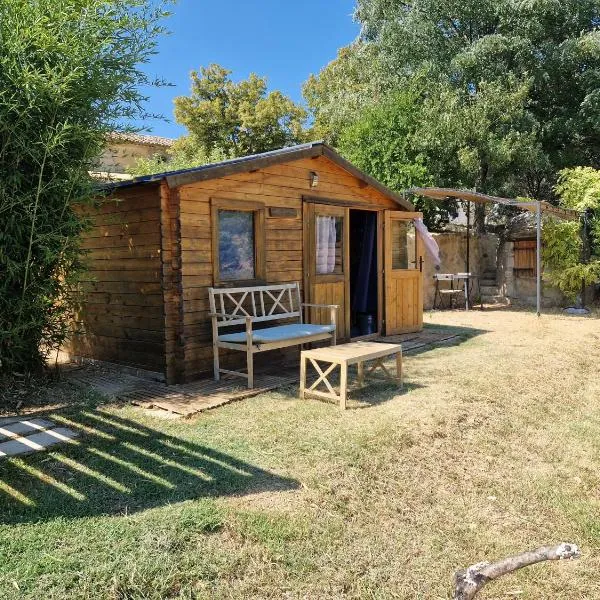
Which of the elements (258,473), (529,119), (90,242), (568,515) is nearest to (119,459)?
(258,473)

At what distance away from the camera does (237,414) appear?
462 centimetres

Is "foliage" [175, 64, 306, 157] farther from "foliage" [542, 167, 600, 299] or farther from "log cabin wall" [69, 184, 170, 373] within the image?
"log cabin wall" [69, 184, 170, 373]

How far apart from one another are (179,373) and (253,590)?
3.54 metres

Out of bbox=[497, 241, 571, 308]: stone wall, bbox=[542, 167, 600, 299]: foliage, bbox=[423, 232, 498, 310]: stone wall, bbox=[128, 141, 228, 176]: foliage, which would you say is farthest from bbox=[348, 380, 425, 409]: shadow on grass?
bbox=[497, 241, 571, 308]: stone wall

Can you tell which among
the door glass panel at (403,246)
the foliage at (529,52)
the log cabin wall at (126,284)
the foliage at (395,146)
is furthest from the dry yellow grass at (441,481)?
the foliage at (529,52)

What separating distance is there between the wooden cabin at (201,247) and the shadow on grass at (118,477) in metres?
1.89

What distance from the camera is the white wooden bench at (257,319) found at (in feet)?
18.2

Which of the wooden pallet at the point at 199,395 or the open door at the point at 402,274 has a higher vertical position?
the open door at the point at 402,274

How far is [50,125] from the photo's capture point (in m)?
4.84

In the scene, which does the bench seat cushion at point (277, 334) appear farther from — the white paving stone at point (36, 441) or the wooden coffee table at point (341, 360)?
the white paving stone at point (36, 441)

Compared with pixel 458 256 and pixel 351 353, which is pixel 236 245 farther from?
pixel 458 256

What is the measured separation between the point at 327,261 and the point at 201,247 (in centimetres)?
232

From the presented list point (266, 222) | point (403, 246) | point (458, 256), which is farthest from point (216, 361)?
point (458, 256)

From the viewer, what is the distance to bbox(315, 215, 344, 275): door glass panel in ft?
24.5
